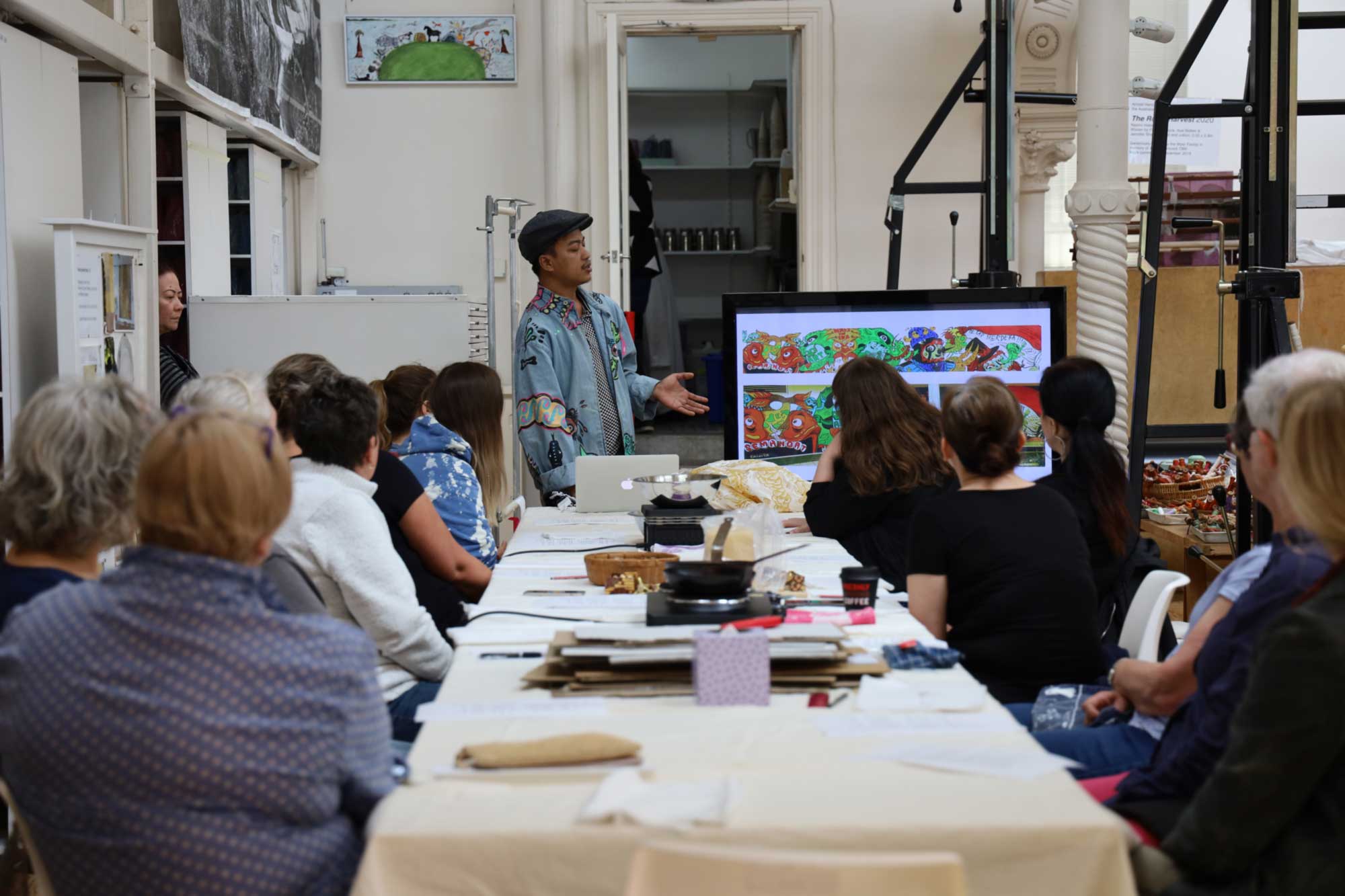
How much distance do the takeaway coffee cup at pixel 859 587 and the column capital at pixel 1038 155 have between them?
6238mm

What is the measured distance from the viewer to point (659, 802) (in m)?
1.66

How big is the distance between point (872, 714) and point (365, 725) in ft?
2.41

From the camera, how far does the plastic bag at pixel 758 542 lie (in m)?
2.90

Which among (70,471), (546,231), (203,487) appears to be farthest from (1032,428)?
(203,487)

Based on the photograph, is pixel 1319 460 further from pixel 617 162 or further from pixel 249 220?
pixel 249 220

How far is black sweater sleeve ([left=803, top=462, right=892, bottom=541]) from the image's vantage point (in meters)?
3.67

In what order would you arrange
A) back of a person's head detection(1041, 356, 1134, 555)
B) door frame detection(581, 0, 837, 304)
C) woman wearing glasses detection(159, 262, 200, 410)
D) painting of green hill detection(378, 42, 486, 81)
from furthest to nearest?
painting of green hill detection(378, 42, 486, 81)
door frame detection(581, 0, 837, 304)
woman wearing glasses detection(159, 262, 200, 410)
back of a person's head detection(1041, 356, 1134, 555)

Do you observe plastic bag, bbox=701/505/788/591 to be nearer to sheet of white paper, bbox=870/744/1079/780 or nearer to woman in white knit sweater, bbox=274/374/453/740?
woman in white knit sweater, bbox=274/374/453/740

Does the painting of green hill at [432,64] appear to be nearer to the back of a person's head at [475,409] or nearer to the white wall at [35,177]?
the white wall at [35,177]

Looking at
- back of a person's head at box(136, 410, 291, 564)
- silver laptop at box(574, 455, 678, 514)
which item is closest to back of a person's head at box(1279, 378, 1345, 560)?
back of a person's head at box(136, 410, 291, 564)

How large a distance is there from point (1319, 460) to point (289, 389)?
2002 millimetres

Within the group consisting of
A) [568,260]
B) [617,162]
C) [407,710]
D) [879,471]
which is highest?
[617,162]

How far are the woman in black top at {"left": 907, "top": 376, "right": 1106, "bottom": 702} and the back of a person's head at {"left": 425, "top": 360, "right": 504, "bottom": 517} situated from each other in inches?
66.2

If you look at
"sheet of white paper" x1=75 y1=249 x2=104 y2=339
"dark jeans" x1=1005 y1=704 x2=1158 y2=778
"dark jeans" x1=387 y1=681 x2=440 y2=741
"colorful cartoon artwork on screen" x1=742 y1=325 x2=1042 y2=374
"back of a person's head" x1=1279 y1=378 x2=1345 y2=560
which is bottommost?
"dark jeans" x1=387 y1=681 x2=440 y2=741
